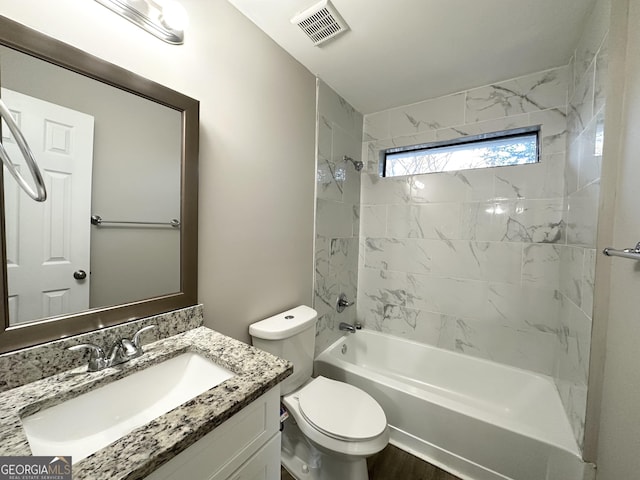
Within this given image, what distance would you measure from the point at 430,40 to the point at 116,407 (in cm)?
215

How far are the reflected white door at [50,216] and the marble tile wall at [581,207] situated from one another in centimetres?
195

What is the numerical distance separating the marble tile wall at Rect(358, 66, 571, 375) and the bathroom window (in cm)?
8

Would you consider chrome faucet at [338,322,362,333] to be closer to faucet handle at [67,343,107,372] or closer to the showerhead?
the showerhead

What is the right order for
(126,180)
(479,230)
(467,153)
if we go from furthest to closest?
1. (467,153)
2. (479,230)
3. (126,180)

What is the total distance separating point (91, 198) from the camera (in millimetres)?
827

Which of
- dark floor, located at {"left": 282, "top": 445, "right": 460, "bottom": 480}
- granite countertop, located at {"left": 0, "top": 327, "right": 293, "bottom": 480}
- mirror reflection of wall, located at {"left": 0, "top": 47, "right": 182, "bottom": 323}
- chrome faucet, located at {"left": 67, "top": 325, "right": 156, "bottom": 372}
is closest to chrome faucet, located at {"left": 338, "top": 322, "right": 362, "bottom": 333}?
dark floor, located at {"left": 282, "top": 445, "right": 460, "bottom": 480}

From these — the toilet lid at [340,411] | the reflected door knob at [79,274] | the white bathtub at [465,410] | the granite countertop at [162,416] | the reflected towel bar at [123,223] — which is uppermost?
the reflected towel bar at [123,223]

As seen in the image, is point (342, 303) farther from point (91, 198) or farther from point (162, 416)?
point (91, 198)

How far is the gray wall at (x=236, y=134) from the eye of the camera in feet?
2.80

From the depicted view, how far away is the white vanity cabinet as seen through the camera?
22.5 inches

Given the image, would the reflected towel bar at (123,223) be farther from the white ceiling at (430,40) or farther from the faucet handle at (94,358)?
the white ceiling at (430,40)

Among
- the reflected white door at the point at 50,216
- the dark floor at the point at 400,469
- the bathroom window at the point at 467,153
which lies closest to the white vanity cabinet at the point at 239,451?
the reflected white door at the point at 50,216

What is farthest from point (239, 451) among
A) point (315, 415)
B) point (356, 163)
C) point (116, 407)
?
point (356, 163)

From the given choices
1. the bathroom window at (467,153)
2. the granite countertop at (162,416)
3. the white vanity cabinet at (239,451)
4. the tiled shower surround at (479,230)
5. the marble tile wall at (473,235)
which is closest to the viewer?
the granite countertop at (162,416)
